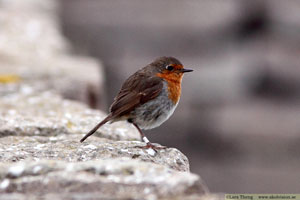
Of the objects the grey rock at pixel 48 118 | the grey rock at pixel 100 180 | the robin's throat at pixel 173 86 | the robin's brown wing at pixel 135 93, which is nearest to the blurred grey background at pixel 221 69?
the grey rock at pixel 48 118

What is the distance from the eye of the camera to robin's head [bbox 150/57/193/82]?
14.5ft

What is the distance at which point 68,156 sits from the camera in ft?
9.97

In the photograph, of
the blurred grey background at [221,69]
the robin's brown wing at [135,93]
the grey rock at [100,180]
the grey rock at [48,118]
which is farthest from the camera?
the blurred grey background at [221,69]

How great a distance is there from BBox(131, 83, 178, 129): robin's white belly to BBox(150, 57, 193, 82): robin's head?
34 cm

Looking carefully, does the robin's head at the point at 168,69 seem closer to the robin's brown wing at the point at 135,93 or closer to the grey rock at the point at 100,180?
the robin's brown wing at the point at 135,93

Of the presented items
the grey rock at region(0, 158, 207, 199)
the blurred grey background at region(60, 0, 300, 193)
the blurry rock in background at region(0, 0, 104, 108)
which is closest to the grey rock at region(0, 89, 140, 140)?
the blurry rock in background at region(0, 0, 104, 108)

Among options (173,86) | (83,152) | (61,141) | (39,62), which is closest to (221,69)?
(39,62)

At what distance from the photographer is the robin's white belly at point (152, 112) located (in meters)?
4.02

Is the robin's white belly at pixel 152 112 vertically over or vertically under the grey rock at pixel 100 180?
under

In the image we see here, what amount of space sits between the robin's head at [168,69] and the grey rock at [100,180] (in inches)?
78.6

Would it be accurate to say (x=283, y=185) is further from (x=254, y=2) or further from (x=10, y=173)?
(x=10, y=173)

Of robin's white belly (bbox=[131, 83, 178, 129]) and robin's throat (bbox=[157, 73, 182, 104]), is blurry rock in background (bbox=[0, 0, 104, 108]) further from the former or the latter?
robin's white belly (bbox=[131, 83, 178, 129])

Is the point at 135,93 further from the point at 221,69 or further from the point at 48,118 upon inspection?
the point at 221,69

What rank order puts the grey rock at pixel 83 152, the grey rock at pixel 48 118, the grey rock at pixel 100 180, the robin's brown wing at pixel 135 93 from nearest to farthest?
1. the grey rock at pixel 100 180
2. the grey rock at pixel 83 152
3. the grey rock at pixel 48 118
4. the robin's brown wing at pixel 135 93
